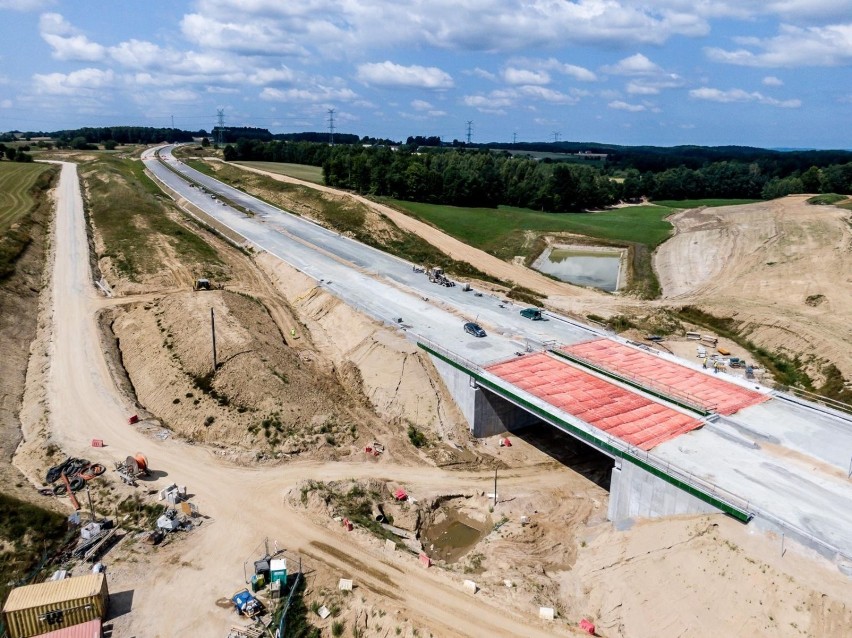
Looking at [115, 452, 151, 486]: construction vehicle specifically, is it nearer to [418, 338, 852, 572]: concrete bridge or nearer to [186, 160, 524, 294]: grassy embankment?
[418, 338, 852, 572]: concrete bridge

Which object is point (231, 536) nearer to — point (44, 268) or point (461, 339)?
Answer: point (461, 339)

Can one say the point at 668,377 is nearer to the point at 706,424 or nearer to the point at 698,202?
the point at 706,424

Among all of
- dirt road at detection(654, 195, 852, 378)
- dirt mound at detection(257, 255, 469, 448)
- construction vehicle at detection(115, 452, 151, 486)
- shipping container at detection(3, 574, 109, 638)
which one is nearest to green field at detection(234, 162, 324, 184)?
dirt road at detection(654, 195, 852, 378)

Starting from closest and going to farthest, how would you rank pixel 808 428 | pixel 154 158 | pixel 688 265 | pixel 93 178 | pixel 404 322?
pixel 808 428 < pixel 404 322 < pixel 688 265 < pixel 93 178 < pixel 154 158

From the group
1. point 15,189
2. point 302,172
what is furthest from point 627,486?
point 302,172

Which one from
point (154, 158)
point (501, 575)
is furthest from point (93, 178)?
point (501, 575)

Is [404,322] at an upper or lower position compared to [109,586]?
upper
